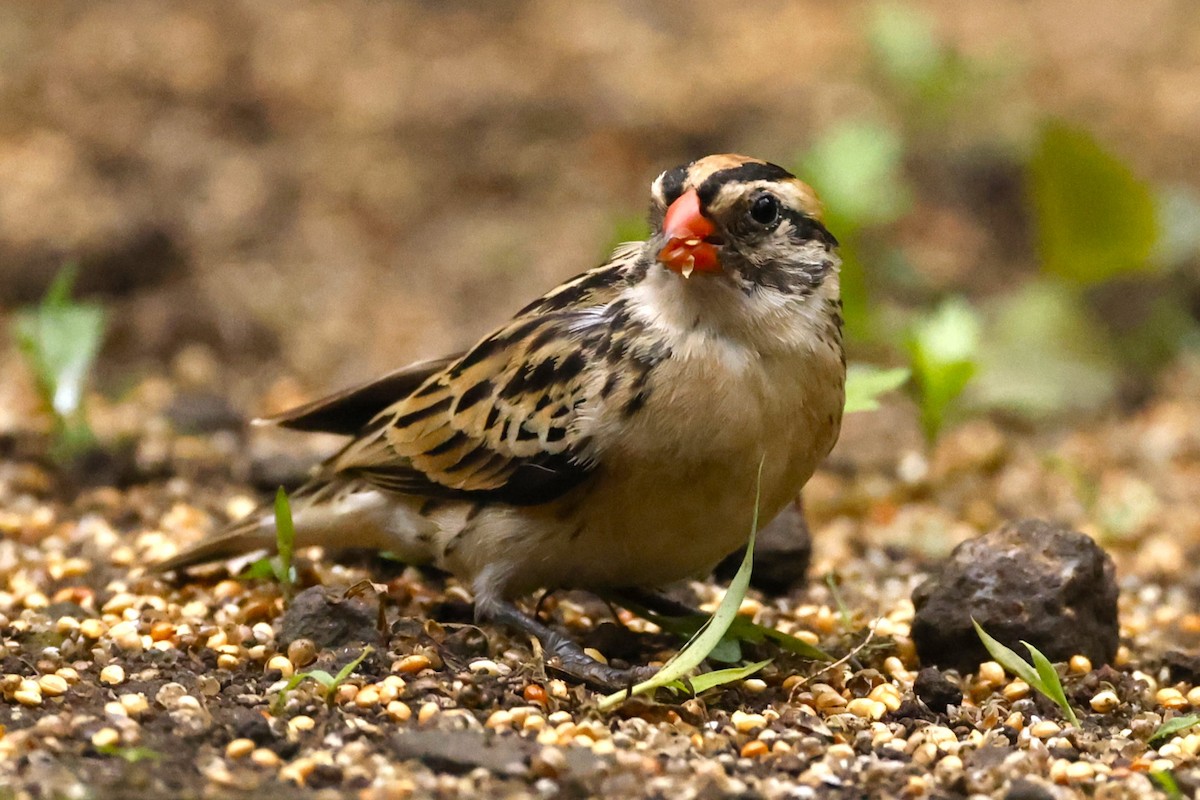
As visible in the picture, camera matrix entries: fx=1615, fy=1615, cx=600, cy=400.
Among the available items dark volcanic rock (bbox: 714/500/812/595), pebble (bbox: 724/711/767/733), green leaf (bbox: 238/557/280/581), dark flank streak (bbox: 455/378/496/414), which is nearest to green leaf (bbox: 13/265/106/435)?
green leaf (bbox: 238/557/280/581)

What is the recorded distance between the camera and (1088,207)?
354 inches

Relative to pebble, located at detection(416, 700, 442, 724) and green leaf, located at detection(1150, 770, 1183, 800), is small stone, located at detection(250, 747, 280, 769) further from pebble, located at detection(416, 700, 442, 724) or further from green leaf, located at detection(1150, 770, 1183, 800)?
green leaf, located at detection(1150, 770, 1183, 800)

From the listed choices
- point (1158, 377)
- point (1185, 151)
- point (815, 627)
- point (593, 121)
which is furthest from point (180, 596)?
point (1185, 151)

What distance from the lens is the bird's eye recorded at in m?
4.73

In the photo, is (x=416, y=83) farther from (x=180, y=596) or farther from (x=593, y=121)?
(x=180, y=596)

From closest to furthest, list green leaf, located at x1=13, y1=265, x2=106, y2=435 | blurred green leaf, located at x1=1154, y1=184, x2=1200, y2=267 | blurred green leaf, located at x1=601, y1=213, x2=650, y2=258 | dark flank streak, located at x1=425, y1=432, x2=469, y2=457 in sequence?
dark flank streak, located at x1=425, y1=432, x2=469, y2=457
green leaf, located at x1=13, y1=265, x2=106, y2=435
blurred green leaf, located at x1=601, y1=213, x2=650, y2=258
blurred green leaf, located at x1=1154, y1=184, x2=1200, y2=267

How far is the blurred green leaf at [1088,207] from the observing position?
349 inches

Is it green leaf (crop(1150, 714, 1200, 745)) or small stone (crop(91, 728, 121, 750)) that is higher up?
green leaf (crop(1150, 714, 1200, 745))

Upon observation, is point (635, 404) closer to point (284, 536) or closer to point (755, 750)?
point (755, 750)

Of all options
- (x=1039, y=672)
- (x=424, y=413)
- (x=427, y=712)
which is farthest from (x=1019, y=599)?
(x=424, y=413)

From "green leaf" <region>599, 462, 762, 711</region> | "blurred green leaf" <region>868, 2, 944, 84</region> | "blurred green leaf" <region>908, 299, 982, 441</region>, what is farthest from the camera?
"blurred green leaf" <region>868, 2, 944, 84</region>

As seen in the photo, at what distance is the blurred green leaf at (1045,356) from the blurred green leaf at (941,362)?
60.1 inches

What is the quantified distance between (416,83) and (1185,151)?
5.66m

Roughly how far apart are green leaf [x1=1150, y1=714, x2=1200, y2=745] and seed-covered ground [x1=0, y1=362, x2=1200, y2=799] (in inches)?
1.0
